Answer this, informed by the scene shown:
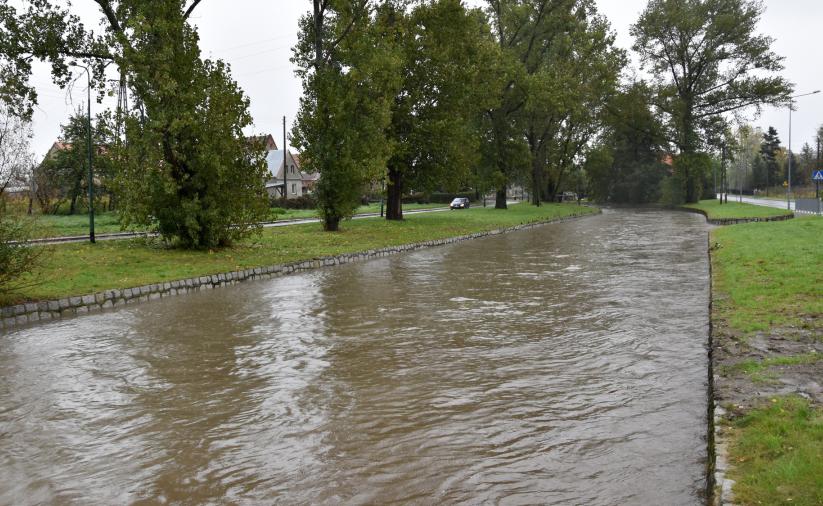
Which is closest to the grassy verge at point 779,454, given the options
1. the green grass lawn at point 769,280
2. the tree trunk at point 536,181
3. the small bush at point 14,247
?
the green grass lawn at point 769,280

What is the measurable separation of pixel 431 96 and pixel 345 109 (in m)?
11.4

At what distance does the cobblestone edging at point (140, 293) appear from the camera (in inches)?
469

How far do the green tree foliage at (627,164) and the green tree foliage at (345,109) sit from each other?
44090 mm

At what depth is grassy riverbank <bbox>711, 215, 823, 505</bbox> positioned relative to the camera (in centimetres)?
445

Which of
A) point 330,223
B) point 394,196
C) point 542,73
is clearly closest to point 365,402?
point 330,223

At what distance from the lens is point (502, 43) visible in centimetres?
5394

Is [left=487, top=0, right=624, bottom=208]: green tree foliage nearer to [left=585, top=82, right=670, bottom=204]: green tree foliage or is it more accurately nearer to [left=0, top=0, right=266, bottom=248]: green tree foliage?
[left=585, top=82, right=670, bottom=204]: green tree foliage

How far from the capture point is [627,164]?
8231 cm

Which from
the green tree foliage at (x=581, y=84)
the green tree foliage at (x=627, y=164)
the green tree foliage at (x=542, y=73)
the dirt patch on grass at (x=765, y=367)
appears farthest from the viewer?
the green tree foliage at (x=627, y=164)

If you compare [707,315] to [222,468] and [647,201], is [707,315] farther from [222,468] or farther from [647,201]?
[647,201]

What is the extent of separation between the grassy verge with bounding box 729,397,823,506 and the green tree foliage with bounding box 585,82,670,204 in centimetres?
6710

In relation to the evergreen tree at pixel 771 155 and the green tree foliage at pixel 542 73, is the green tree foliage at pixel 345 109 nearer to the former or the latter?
the green tree foliage at pixel 542 73

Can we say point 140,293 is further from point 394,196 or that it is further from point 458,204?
point 458,204

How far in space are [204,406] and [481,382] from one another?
314cm
